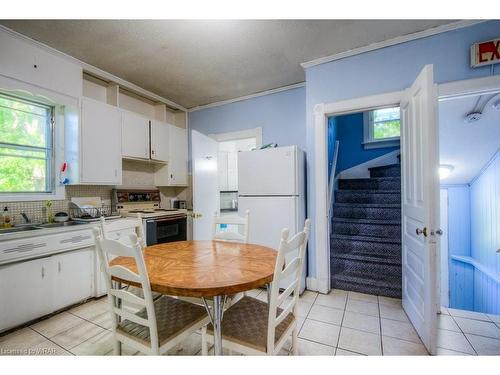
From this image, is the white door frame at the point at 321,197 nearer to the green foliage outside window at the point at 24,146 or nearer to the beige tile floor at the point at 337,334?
the beige tile floor at the point at 337,334

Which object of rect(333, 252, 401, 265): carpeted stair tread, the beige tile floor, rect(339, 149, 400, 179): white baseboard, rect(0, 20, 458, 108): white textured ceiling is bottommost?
the beige tile floor

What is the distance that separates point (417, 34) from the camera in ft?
7.20

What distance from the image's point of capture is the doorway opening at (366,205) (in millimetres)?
2736

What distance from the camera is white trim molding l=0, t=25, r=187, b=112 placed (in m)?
2.21

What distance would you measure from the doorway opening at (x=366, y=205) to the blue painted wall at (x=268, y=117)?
49 cm

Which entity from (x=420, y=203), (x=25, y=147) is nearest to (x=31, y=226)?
(x=25, y=147)

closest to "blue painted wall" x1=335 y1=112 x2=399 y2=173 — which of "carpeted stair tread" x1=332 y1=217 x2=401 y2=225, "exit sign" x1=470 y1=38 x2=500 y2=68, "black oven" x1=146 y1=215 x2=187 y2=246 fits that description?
"carpeted stair tread" x1=332 y1=217 x2=401 y2=225

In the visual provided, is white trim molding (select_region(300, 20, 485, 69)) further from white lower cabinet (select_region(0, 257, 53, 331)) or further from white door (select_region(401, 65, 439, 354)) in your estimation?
white lower cabinet (select_region(0, 257, 53, 331))

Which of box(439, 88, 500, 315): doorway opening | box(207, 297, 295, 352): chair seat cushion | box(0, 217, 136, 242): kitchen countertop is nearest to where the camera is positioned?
box(207, 297, 295, 352): chair seat cushion

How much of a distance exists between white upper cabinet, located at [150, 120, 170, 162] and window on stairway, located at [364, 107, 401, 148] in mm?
3399

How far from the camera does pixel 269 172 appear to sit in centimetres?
268

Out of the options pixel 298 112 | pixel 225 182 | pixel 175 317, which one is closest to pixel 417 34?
pixel 298 112

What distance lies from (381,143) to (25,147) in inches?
192

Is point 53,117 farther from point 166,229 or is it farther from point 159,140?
point 166,229
